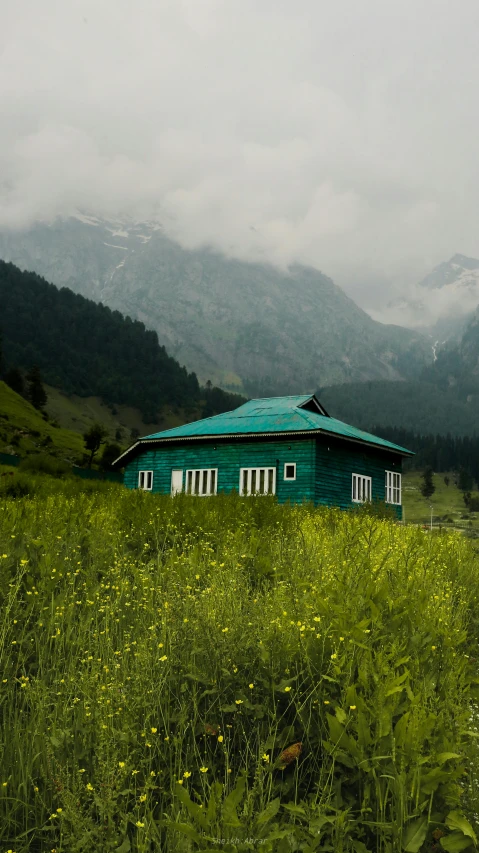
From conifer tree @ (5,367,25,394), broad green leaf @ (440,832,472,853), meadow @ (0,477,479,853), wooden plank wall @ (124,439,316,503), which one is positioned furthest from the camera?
conifer tree @ (5,367,25,394)

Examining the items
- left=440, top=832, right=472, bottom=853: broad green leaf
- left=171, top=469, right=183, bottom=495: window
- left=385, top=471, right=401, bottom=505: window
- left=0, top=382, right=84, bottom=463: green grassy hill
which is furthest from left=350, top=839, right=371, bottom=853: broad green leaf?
left=0, top=382, right=84, bottom=463: green grassy hill

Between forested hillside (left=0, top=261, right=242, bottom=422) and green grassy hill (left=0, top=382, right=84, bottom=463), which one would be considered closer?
green grassy hill (left=0, top=382, right=84, bottom=463)

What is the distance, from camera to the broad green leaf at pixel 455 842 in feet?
11.1

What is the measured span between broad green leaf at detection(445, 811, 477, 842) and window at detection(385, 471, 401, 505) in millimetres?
35522

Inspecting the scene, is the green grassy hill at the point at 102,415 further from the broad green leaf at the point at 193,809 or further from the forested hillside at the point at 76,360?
the broad green leaf at the point at 193,809

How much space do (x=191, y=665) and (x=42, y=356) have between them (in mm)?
180034

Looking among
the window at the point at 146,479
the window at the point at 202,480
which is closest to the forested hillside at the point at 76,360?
the window at the point at 146,479

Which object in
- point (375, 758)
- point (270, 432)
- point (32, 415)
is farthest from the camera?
point (32, 415)

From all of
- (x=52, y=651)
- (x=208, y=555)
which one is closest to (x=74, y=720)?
(x=52, y=651)

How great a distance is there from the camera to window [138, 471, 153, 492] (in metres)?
37.7

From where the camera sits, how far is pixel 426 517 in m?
112

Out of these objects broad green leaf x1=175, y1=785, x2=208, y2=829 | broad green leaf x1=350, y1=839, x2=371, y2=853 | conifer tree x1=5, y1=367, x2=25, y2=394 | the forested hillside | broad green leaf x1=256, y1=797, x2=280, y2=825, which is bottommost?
broad green leaf x1=350, y1=839, x2=371, y2=853

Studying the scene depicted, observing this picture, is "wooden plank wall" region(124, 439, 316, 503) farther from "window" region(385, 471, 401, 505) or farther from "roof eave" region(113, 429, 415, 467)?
"window" region(385, 471, 401, 505)

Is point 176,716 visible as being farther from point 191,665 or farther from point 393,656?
point 393,656
